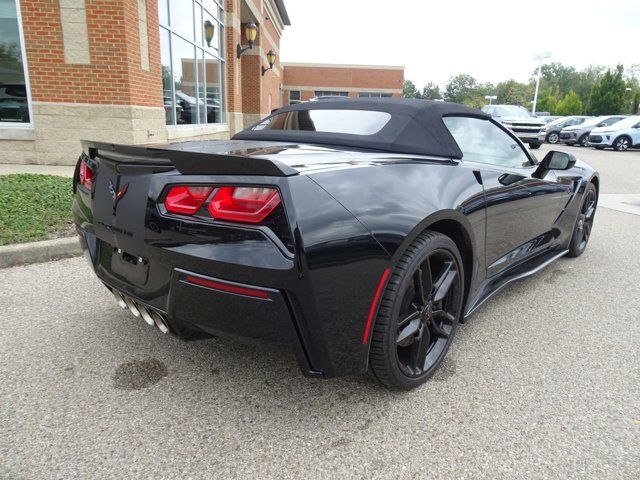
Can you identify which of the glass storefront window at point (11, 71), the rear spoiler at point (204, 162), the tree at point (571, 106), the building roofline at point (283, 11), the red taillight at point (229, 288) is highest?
the building roofline at point (283, 11)

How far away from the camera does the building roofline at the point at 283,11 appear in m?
28.2

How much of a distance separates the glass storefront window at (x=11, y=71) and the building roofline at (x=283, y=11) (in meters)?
21.9

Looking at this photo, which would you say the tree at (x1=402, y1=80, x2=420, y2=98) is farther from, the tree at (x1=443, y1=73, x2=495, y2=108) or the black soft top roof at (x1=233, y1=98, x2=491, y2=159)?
the black soft top roof at (x1=233, y1=98, x2=491, y2=159)

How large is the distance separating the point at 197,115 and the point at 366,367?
37.5 feet

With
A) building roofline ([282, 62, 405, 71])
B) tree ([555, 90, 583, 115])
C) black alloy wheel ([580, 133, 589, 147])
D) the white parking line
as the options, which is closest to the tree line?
tree ([555, 90, 583, 115])

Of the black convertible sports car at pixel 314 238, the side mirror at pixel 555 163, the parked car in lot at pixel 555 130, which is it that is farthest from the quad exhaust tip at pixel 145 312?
the parked car in lot at pixel 555 130

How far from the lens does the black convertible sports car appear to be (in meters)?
1.73

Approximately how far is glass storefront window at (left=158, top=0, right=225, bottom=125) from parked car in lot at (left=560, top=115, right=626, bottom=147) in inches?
783

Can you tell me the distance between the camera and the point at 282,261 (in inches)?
66.5

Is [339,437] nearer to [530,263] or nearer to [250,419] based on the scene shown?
[250,419]

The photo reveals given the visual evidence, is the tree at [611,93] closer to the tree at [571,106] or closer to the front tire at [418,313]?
the tree at [571,106]

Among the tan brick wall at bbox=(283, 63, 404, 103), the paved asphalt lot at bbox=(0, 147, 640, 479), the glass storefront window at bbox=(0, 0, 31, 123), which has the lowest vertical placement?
the paved asphalt lot at bbox=(0, 147, 640, 479)

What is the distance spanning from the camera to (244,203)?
174 centimetres

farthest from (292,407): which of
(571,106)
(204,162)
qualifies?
(571,106)
